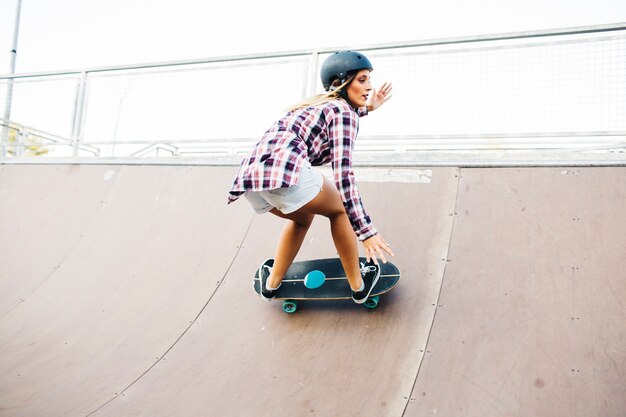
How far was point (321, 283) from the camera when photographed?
11.2 feet

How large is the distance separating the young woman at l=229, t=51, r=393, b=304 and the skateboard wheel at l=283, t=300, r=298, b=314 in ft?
1.65

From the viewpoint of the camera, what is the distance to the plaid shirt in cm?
273

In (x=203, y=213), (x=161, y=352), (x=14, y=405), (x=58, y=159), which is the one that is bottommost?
(x=14, y=405)

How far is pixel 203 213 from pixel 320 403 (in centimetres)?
261

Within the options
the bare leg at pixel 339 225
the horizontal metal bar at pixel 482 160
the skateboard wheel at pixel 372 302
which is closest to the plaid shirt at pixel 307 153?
the bare leg at pixel 339 225

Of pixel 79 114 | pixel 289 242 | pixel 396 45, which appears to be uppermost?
pixel 396 45

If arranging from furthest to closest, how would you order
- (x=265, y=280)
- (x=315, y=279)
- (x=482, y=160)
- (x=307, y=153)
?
(x=482, y=160) → (x=265, y=280) → (x=315, y=279) → (x=307, y=153)

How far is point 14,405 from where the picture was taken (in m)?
3.23

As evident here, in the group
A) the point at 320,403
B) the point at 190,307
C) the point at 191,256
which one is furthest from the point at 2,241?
the point at 320,403

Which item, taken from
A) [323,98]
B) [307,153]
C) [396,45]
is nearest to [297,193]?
[307,153]

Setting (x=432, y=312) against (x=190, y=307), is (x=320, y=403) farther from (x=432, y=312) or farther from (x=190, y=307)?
(x=190, y=307)

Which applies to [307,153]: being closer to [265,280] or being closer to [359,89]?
[359,89]

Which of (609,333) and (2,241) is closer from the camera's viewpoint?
(609,333)

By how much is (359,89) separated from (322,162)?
0.51m
